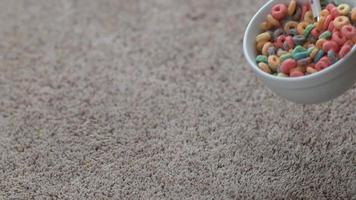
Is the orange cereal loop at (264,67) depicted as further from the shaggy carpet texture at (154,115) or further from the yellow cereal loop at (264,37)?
the shaggy carpet texture at (154,115)

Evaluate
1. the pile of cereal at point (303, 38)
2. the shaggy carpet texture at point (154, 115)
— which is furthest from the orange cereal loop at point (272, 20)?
the shaggy carpet texture at point (154, 115)

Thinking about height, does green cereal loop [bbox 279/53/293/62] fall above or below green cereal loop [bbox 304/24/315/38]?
below

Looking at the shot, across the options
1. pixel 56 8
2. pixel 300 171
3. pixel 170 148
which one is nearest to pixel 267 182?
pixel 300 171

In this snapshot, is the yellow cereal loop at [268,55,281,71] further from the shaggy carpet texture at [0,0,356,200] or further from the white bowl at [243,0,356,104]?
the shaggy carpet texture at [0,0,356,200]

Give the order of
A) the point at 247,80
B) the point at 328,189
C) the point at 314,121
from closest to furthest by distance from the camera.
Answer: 1. the point at 328,189
2. the point at 314,121
3. the point at 247,80

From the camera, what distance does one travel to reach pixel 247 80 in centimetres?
107

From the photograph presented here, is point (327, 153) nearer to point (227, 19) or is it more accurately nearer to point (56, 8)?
point (227, 19)

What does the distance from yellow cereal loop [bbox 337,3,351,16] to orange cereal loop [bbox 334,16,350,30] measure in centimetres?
1

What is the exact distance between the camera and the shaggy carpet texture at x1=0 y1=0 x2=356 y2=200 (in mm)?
895

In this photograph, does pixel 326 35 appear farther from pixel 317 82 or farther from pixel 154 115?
pixel 154 115

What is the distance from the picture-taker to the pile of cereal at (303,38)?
0.73 m

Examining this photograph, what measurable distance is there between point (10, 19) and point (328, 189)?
0.90 metres

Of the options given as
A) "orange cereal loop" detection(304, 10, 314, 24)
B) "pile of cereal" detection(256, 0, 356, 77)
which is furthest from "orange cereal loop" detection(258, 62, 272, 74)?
"orange cereal loop" detection(304, 10, 314, 24)

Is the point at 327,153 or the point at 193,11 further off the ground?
the point at 193,11
